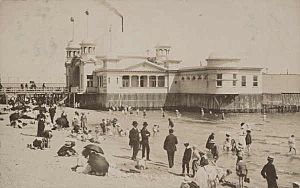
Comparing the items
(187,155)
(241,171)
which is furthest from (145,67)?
(241,171)

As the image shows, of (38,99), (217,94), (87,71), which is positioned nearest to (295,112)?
(217,94)

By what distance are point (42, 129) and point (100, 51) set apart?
9.58 feet

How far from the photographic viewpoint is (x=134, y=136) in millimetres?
4480

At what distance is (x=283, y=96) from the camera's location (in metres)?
6.48

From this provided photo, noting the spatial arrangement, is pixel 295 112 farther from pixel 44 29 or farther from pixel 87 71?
pixel 44 29

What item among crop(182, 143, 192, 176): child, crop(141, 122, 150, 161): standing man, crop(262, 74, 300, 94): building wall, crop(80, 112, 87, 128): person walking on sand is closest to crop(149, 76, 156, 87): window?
crop(80, 112, 87, 128): person walking on sand

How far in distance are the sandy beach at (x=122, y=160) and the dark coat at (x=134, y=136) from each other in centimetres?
8

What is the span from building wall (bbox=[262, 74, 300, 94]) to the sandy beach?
0.70 m

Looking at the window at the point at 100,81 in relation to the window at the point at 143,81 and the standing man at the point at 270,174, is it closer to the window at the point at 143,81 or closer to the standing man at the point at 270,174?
the window at the point at 143,81

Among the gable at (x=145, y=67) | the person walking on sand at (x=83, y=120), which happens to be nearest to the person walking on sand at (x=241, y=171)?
the person walking on sand at (x=83, y=120)

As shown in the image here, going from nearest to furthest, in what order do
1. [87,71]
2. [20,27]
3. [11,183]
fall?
[11,183], [20,27], [87,71]

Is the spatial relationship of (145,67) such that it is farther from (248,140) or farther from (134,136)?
(248,140)

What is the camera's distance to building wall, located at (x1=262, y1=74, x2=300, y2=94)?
5.31m

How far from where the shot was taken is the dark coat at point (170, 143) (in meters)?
4.32
